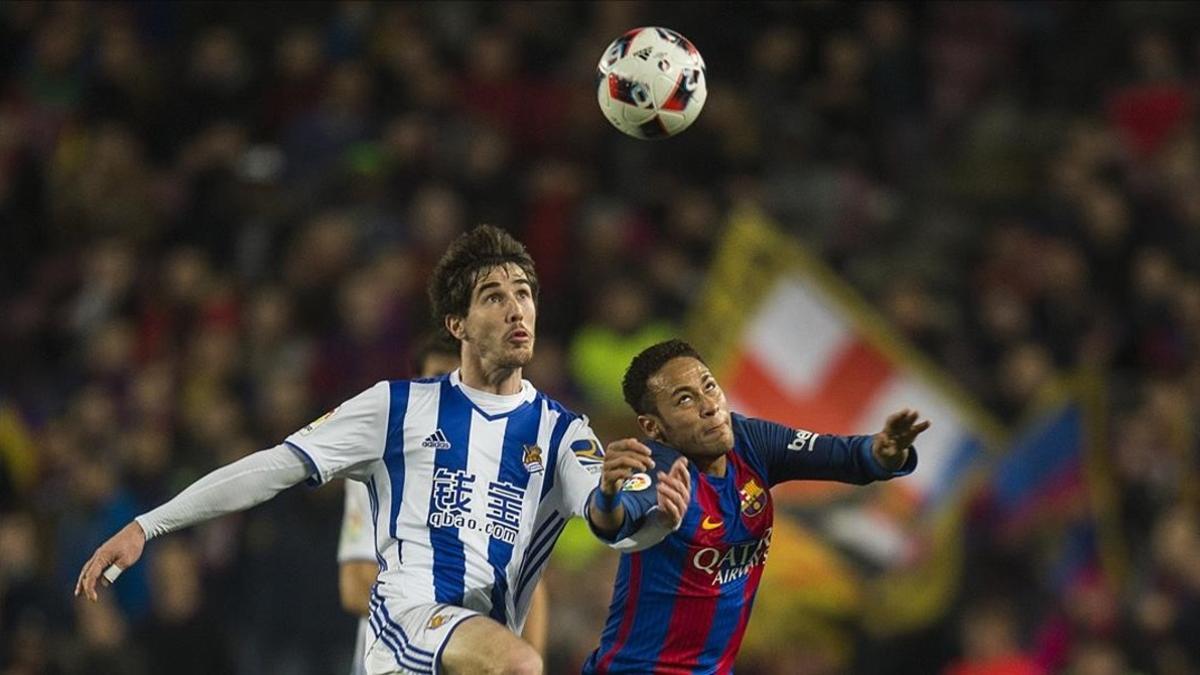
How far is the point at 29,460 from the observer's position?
40.6ft

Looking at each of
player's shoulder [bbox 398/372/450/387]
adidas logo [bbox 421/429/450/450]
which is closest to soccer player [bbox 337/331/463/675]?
Result: player's shoulder [bbox 398/372/450/387]

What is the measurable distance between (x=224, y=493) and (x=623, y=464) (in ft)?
4.68

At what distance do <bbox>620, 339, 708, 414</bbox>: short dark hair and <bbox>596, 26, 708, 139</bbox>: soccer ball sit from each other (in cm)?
106

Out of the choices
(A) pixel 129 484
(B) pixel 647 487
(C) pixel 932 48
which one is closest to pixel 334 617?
(A) pixel 129 484

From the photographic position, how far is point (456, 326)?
689 cm

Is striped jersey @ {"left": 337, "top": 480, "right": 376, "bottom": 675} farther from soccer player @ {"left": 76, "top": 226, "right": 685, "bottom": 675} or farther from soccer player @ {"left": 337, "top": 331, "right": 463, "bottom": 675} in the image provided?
soccer player @ {"left": 76, "top": 226, "right": 685, "bottom": 675}

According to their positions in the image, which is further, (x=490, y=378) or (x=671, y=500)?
(x=490, y=378)

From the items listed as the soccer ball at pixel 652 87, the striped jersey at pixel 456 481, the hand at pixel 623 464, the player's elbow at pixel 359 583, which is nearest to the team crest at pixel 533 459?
the striped jersey at pixel 456 481

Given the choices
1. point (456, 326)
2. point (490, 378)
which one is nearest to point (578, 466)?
point (490, 378)

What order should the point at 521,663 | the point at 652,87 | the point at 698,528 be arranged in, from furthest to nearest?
the point at 652,87 → the point at 698,528 → the point at 521,663

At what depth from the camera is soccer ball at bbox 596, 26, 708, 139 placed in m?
7.32

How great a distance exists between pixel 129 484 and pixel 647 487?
6368 mm

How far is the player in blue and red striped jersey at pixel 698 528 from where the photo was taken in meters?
6.43

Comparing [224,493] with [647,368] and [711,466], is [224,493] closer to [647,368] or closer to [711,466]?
[647,368]
